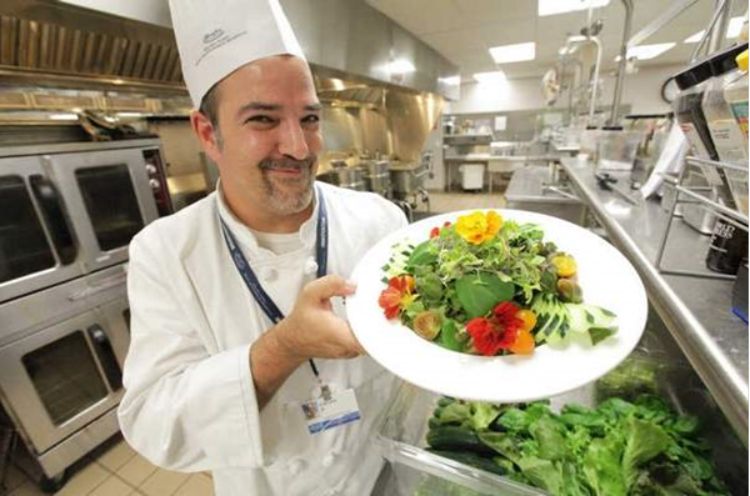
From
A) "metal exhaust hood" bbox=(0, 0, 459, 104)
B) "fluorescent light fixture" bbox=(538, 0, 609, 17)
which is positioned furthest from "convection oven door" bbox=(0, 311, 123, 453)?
"fluorescent light fixture" bbox=(538, 0, 609, 17)

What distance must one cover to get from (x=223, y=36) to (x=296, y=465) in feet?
3.82

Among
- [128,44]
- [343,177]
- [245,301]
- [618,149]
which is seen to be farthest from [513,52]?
[245,301]

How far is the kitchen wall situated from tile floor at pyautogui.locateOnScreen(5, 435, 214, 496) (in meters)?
9.89

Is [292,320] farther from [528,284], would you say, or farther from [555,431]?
[555,431]

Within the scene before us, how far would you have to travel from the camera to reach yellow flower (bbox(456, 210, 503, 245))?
2.10 ft

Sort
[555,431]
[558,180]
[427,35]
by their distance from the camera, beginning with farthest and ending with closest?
1. [427,35]
2. [558,180]
3. [555,431]

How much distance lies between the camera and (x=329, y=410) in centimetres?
90

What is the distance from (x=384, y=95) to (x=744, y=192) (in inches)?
197

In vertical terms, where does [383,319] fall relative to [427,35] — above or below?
below

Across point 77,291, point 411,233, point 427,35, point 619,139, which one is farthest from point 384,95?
point 411,233

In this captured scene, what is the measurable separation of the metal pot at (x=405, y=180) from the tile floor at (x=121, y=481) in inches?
158

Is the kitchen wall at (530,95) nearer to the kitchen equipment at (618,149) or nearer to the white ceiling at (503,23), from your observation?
the white ceiling at (503,23)

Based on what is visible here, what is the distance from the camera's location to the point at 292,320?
0.68 m

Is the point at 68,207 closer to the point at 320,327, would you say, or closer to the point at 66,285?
the point at 66,285
